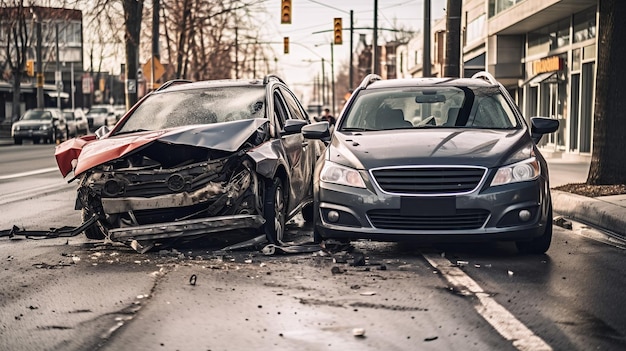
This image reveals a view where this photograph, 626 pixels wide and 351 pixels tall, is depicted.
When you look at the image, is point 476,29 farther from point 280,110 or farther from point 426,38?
point 280,110

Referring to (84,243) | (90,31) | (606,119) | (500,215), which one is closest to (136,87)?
(90,31)

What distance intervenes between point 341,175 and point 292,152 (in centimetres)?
167

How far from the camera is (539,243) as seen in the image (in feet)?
28.4

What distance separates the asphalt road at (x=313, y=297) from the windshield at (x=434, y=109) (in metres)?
1.16

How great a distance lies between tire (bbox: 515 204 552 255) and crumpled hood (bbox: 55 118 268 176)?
2.55 m

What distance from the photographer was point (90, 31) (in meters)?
33.0

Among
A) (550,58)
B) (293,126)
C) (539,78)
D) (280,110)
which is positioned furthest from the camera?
(539,78)

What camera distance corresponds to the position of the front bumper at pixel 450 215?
816cm

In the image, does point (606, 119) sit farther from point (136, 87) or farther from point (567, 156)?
point (136, 87)

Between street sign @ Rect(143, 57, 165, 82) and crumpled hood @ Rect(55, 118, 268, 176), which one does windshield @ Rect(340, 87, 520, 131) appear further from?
street sign @ Rect(143, 57, 165, 82)

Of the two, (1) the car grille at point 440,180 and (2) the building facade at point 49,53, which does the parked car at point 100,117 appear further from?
(1) the car grille at point 440,180

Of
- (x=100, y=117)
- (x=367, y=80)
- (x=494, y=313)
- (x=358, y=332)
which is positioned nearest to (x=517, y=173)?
(x=494, y=313)

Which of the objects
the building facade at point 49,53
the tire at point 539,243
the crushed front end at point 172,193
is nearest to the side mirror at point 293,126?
the crushed front end at point 172,193

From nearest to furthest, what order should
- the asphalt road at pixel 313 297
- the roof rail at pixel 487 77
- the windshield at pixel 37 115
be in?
the asphalt road at pixel 313 297, the roof rail at pixel 487 77, the windshield at pixel 37 115
